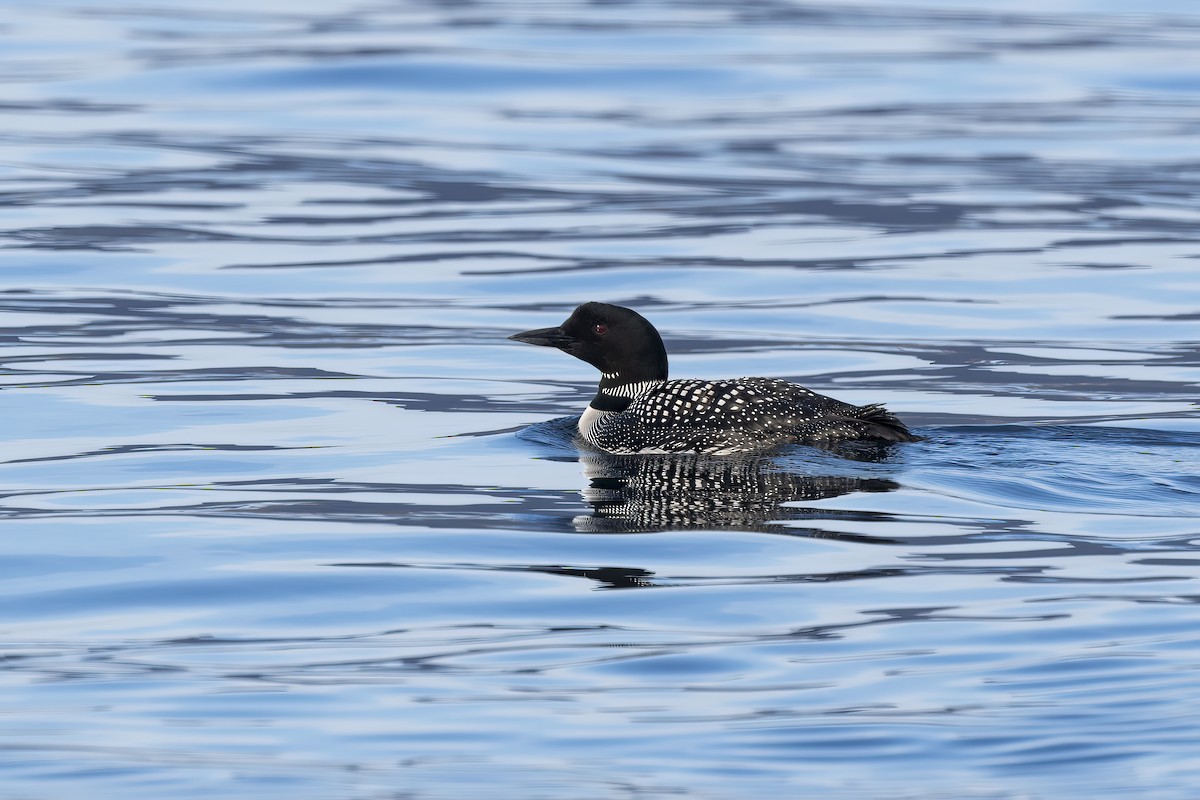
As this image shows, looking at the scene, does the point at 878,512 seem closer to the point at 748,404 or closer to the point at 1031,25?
the point at 748,404

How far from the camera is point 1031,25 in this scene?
3166 cm

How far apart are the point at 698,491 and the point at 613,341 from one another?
1.53 m

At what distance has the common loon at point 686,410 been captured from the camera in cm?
886

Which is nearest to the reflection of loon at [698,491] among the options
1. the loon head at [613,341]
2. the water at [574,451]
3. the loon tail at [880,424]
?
the water at [574,451]

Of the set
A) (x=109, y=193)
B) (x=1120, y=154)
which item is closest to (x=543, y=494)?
(x=109, y=193)

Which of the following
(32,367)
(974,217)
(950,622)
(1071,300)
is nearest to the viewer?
(950,622)

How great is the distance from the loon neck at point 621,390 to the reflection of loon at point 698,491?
461mm

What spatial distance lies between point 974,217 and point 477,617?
37.3ft

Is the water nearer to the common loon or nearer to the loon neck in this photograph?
the common loon

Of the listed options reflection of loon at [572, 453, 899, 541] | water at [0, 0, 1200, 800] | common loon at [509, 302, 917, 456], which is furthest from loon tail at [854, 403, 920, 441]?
reflection of loon at [572, 453, 899, 541]

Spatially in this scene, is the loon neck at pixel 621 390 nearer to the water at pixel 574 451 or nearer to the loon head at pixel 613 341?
the loon head at pixel 613 341

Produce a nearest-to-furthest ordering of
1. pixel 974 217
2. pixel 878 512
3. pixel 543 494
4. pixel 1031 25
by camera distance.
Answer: pixel 878 512
pixel 543 494
pixel 974 217
pixel 1031 25

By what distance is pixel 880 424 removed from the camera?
887 cm

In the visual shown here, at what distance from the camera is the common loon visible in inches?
349
